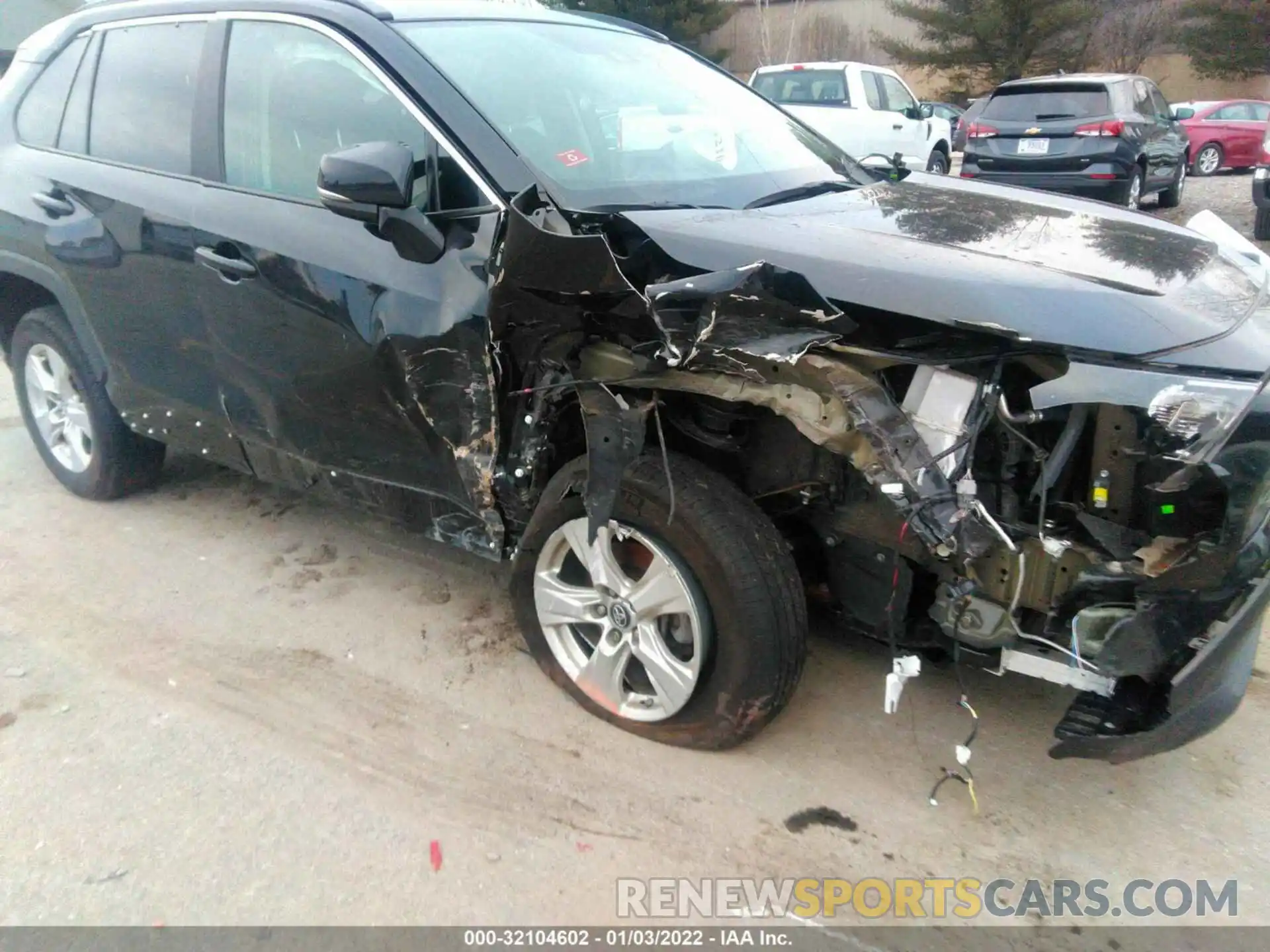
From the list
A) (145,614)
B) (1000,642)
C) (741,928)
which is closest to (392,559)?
(145,614)

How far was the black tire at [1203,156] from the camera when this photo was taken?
1853 cm

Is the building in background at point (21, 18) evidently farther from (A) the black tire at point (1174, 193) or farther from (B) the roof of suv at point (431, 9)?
(A) the black tire at point (1174, 193)

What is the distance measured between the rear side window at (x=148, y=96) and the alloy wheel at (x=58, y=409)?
3.45 feet

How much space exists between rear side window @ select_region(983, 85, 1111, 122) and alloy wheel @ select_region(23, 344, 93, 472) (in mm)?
10430

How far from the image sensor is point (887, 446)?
7.02 ft

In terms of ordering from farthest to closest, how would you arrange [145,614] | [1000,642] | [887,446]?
[145,614] → [1000,642] → [887,446]

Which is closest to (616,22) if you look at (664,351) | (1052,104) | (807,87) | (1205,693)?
(664,351)

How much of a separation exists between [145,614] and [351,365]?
1379 millimetres

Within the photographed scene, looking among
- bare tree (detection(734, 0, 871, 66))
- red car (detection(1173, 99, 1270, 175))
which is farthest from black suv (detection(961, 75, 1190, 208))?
bare tree (detection(734, 0, 871, 66))

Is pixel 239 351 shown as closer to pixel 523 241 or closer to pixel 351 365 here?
pixel 351 365

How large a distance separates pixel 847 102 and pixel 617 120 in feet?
37.3

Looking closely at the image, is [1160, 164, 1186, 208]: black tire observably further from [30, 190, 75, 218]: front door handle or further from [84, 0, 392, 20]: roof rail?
[30, 190, 75, 218]: front door handle

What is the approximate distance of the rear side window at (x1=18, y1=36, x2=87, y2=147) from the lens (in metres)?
3.90

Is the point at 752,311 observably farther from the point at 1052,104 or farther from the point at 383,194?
the point at 1052,104
